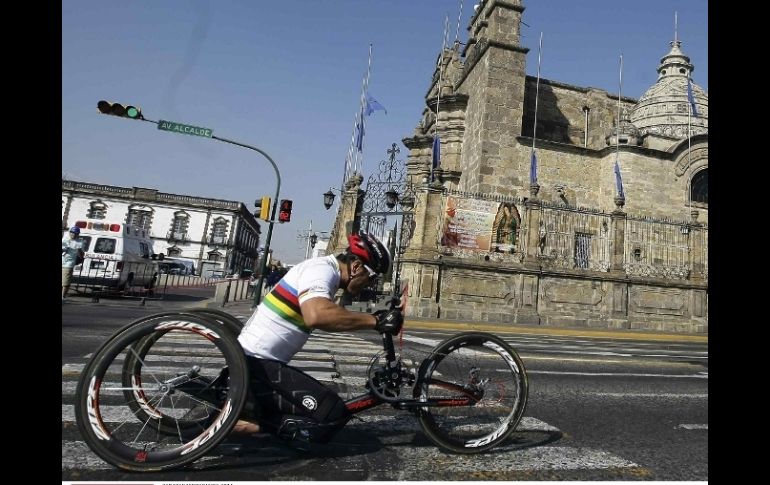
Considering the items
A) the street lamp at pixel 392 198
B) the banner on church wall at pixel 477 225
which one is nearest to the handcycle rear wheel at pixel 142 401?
the banner on church wall at pixel 477 225

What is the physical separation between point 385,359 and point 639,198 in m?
26.8

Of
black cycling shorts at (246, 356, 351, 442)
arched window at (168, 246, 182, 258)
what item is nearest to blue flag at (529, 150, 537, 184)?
black cycling shorts at (246, 356, 351, 442)

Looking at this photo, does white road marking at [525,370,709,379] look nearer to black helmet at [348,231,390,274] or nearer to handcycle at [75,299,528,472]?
handcycle at [75,299,528,472]

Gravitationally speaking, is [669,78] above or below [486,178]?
above

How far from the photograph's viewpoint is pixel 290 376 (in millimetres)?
2461

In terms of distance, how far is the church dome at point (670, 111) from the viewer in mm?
28844

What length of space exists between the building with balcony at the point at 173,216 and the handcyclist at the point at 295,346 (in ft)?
205

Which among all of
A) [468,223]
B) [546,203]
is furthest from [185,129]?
[546,203]

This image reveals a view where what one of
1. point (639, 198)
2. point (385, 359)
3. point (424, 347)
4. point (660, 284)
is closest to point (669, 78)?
point (639, 198)

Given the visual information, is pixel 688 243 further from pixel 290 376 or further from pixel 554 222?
pixel 290 376

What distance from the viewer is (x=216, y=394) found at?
2.42m

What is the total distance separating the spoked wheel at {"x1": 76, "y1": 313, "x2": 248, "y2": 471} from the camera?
83.5 inches

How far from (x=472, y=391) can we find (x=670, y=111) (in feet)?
113

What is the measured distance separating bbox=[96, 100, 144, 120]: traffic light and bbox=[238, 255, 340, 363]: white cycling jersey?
12.5 meters
